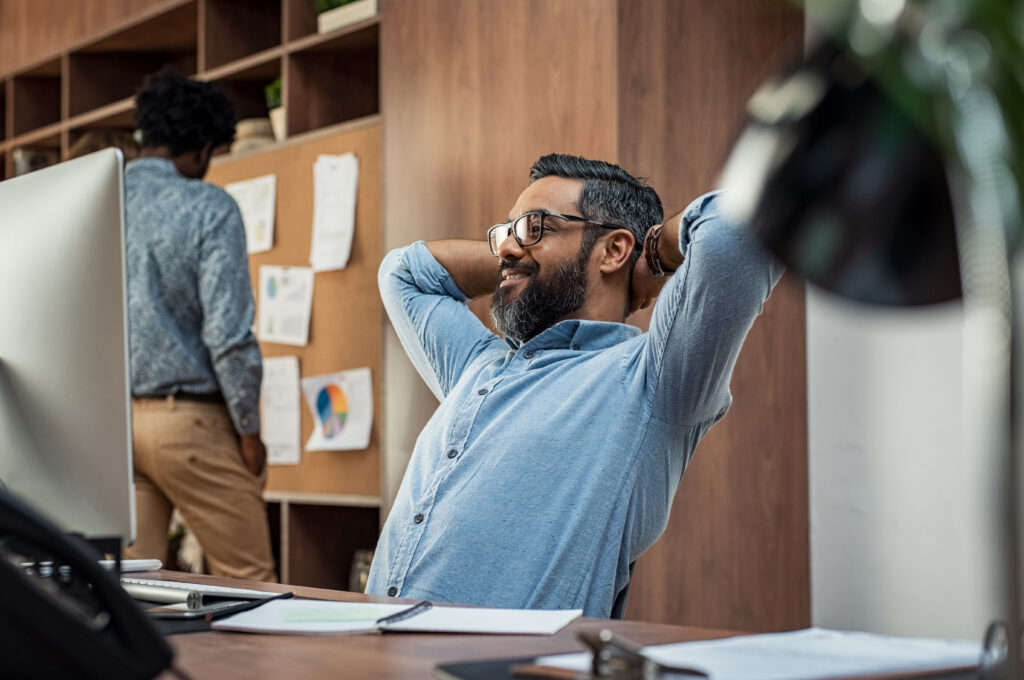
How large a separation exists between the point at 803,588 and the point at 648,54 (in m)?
1.23

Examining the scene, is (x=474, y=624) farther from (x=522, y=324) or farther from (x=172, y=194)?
(x=172, y=194)

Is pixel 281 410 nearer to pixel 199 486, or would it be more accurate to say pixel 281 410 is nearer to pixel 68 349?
pixel 199 486

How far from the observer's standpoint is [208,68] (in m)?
3.61

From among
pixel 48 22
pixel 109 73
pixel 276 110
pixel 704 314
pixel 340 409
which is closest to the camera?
pixel 704 314

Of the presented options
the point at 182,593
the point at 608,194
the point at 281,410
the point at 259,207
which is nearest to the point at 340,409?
the point at 281,410

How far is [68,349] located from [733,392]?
5.62 ft

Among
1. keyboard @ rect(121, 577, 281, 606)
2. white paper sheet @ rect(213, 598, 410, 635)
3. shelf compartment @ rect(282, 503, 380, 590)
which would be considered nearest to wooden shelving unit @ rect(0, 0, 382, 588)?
shelf compartment @ rect(282, 503, 380, 590)

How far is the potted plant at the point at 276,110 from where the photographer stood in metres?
3.36

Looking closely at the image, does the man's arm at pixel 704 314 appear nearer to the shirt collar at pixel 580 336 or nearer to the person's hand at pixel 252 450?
the shirt collar at pixel 580 336

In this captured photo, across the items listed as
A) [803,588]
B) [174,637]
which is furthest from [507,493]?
[803,588]

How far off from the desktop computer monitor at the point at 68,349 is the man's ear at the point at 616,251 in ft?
3.24

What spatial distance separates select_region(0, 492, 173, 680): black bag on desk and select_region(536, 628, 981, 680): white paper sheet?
0.24m

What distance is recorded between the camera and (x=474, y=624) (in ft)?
3.14

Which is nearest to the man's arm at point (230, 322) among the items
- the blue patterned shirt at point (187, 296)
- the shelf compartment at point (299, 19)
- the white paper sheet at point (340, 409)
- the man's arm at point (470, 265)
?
the blue patterned shirt at point (187, 296)
